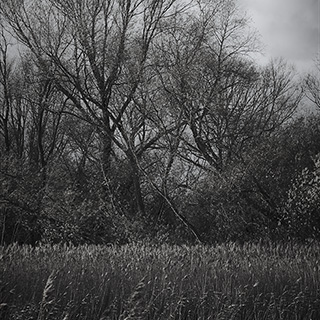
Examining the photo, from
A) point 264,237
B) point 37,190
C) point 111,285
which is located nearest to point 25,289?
point 111,285

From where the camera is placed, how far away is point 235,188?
51.4 ft

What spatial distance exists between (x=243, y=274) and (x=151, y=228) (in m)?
11.2

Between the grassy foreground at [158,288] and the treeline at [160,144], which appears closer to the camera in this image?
the grassy foreground at [158,288]

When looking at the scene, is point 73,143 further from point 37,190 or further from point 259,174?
point 259,174

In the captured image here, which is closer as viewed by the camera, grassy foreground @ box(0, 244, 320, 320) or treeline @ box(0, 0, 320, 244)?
grassy foreground @ box(0, 244, 320, 320)

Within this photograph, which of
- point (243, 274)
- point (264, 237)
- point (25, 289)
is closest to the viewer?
point (25, 289)

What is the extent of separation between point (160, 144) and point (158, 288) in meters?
12.8

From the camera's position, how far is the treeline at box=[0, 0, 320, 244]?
52.4 feet

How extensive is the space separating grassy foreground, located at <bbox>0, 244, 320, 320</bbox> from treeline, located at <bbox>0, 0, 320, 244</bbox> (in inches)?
331

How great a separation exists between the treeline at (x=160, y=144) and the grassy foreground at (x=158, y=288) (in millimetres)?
8410

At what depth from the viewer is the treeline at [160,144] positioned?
16.0 m

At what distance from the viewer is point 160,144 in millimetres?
18188

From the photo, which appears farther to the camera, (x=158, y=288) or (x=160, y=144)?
(x=160, y=144)

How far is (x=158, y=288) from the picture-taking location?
18.4ft
